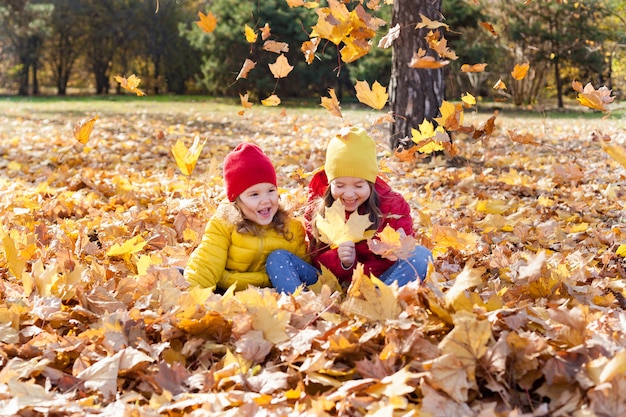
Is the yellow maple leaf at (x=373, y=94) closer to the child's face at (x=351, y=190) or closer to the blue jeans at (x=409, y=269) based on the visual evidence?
the child's face at (x=351, y=190)

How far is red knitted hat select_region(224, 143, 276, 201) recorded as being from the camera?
8.87 ft

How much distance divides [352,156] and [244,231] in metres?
0.58

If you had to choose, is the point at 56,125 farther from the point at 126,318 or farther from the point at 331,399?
the point at 331,399

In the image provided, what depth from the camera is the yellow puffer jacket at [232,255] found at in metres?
2.69

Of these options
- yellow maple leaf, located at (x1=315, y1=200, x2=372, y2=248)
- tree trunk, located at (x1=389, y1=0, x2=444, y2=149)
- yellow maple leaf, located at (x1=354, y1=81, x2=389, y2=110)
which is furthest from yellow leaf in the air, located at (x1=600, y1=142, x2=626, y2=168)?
tree trunk, located at (x1=389, y1=0, x2=444, y2=149)

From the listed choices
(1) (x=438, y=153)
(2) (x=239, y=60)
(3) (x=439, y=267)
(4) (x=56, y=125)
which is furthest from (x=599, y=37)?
(3) (x=439, y=267)

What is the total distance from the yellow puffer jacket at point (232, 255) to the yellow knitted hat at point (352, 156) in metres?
0.39

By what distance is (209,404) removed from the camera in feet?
5.34

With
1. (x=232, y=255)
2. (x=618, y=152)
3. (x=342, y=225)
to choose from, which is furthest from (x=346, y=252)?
(x=618, y=152)

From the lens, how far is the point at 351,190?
276cm

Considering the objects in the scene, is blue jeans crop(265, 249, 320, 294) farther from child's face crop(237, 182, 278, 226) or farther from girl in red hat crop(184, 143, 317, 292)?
child's face crop(237, 182, 278, 226)

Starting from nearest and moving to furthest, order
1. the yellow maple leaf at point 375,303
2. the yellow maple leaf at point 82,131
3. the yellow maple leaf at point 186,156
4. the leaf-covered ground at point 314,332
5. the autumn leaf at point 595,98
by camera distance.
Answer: the leaf-covered ground at point 314,332, the yellow maple leaf at point 375,303, the autumn leaf at point 595,98, the yellow maple leaf at point 82,131, the yellow maple leaf at point 186,156

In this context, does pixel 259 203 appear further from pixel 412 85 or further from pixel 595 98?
pixel 412 85

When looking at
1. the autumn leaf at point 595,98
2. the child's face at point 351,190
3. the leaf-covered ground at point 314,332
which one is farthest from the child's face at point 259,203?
the autumn leaf at point 595,98
